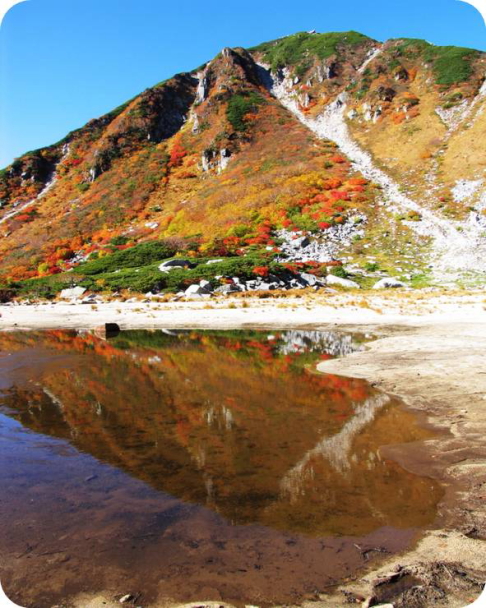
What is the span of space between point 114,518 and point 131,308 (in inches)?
1007

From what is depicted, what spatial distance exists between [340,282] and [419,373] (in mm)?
25473

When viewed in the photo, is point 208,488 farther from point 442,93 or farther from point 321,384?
point 442,93

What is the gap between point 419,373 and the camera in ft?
35.1

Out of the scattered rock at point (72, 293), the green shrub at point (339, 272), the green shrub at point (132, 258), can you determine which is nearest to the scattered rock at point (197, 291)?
the scattered rock at point (72, 293)

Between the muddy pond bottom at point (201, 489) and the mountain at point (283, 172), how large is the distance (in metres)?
29.7

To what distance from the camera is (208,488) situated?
210 inches

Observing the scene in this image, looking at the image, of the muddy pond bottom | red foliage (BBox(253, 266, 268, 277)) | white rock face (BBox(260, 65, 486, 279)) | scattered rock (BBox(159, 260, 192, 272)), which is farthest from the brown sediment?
scattered rock (BBox(159, 260, 192, 272))

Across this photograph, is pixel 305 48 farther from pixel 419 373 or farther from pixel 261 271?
pixel 419 373

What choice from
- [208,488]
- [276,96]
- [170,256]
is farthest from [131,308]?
[276,96]

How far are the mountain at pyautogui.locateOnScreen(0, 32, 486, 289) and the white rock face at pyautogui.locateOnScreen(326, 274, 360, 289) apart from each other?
188cm

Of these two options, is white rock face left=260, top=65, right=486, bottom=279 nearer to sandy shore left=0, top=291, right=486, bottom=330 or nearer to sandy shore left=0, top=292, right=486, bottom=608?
sandy shore left=0, top=291, right=486, bottom=330

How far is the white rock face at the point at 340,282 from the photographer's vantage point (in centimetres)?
3467

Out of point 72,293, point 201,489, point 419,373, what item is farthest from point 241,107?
point 201,489

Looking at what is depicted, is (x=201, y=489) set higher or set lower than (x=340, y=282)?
lower
